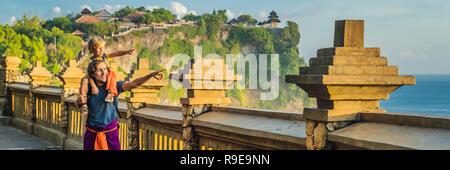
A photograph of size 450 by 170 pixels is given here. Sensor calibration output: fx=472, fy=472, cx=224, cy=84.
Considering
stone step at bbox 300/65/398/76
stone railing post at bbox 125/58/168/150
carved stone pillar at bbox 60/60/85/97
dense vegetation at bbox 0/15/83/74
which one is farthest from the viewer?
dense vegetation at bbox 0/15/83/74

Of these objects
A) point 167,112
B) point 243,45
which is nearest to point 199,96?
point 167,112

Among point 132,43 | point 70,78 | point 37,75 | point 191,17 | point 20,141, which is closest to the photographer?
point 70,78

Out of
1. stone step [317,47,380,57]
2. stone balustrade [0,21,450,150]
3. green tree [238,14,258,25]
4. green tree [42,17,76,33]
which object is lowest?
stone balustrade [0,21,450,150]

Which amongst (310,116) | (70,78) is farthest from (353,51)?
(70,78)

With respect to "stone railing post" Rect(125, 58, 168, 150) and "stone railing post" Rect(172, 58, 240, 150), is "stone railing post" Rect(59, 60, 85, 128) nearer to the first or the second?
"stone railing post" Rect(125, 58, 168, 150)

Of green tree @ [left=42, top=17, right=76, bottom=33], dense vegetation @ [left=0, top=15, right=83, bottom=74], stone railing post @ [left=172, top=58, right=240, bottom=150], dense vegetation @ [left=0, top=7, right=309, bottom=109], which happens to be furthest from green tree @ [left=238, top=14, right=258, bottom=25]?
stone railing post @ [left=172, top=58, right=240, bottom=150]

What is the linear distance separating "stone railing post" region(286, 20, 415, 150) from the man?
138 cm

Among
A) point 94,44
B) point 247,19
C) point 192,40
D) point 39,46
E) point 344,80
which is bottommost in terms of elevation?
point 344,80

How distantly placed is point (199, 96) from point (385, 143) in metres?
2.89

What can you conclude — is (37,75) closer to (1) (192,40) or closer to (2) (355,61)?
(2) (355,61)

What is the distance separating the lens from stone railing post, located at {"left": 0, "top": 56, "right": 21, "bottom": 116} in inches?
580

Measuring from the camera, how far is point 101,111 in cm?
407

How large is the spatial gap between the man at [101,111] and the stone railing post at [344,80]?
138 centimetres

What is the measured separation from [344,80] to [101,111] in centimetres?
206
